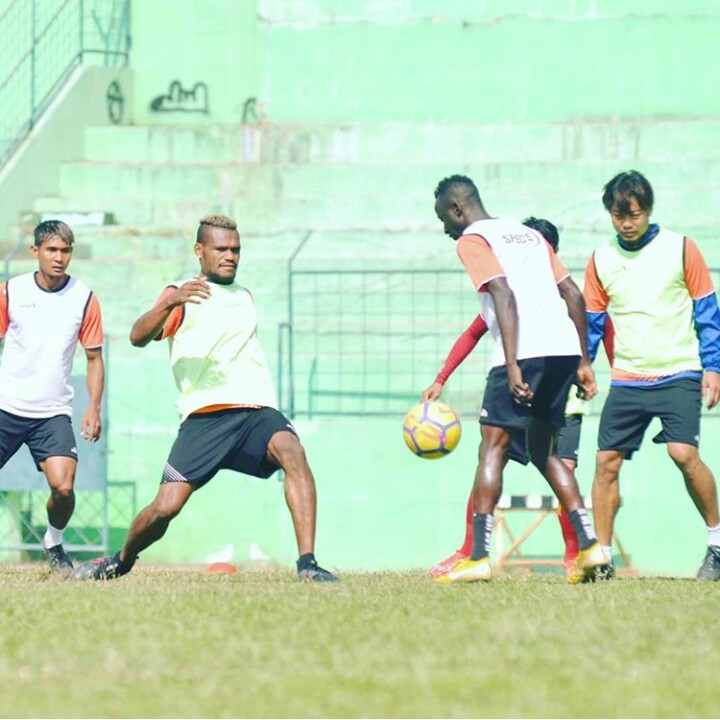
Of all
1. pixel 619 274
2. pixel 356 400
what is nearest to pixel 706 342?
pixel 619 274

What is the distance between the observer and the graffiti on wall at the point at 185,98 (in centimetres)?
2083

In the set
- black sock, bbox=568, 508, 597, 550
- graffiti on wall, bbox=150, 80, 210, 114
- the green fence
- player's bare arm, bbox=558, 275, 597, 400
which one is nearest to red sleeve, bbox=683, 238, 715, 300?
player's bare arm, bbox=558, 275, 597, 400

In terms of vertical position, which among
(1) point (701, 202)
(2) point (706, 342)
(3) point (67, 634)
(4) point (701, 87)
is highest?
(4) point (701, 87)

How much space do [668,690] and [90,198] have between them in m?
13.3

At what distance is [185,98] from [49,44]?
170 centimetres

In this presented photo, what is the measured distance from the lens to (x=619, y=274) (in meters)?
10.1

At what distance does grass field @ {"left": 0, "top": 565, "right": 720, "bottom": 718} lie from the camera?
18.4 ft

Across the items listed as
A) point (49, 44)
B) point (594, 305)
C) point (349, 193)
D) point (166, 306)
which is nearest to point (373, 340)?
point (349, 193)

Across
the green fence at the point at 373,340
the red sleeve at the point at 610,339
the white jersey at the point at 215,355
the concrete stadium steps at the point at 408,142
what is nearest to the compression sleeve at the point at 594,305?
the red sleeve at the point at 610,339

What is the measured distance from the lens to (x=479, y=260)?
29.9ft

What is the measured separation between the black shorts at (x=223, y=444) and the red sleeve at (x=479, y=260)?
1.33 metres

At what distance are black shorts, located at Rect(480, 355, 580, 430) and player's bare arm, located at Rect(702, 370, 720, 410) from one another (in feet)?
3.15

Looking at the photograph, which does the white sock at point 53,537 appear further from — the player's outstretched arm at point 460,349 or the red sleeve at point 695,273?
the red sleeve at point 695,273

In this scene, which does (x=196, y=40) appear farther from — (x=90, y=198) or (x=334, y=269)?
(x=334, y=269)
